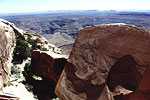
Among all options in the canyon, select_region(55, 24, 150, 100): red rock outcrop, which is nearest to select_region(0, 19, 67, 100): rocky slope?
the canyon

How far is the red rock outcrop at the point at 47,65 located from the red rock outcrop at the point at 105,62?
600 centimetres

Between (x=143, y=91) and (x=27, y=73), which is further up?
(x=143, y=91)

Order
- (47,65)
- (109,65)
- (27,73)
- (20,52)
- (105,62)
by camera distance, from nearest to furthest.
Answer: (109,65) → (105,62) → (47,65) → (27,73) → (20,52)

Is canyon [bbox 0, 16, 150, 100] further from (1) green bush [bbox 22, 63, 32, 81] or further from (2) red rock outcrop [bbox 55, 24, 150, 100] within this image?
(1) green bush [bbox 22, 63, 32, 81]

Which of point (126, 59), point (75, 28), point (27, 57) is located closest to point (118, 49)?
point (126, 59)

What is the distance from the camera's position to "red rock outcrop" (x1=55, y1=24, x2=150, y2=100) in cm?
1366

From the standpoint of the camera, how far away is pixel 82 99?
13.9 metres

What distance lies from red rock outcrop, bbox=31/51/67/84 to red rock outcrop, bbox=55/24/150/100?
6.00 meters

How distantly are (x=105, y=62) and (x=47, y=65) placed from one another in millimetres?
10876

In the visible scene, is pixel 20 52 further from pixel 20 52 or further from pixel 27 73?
pixel 27 73

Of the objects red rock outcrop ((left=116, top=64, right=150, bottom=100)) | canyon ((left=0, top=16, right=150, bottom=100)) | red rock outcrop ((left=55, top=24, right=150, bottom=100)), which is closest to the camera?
red rock outcrop ((left=116, top=64, right=150, bottom=100))

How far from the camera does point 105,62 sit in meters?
14.6

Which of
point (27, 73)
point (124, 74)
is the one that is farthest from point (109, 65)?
point (27, 73)

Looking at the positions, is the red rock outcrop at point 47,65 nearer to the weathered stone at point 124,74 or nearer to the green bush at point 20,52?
the green bush at point 20,52
